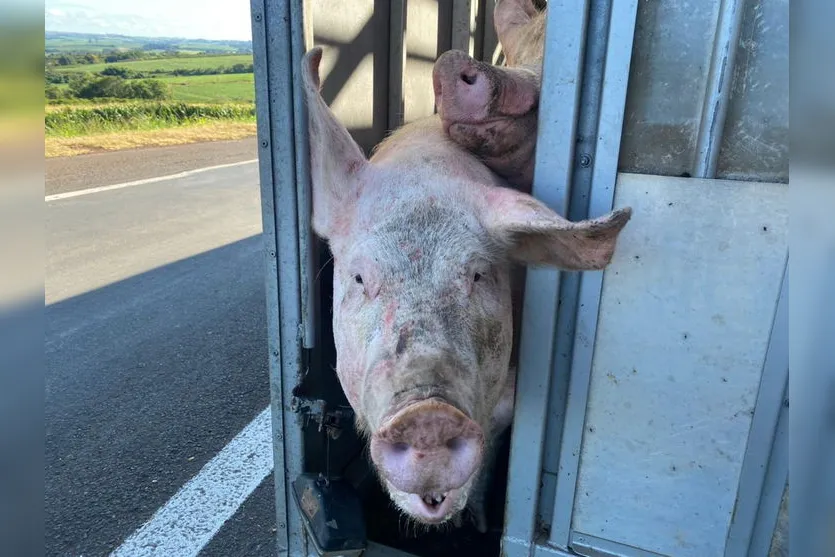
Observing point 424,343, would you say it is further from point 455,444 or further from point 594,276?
point 594,276

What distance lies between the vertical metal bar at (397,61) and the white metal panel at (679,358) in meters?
1.79

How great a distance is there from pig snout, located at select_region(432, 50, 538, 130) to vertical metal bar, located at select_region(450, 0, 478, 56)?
2.12 meters

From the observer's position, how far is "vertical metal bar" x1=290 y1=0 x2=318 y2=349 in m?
1.89

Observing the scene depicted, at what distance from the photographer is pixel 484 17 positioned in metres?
4.54

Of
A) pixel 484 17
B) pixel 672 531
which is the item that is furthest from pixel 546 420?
pixel 484 17

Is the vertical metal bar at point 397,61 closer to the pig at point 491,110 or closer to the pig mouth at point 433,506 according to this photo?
the pig at point 491,110

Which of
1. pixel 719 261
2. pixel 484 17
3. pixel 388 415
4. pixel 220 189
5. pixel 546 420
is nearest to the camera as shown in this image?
pixel 388 415

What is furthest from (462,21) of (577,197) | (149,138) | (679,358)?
(149,138)

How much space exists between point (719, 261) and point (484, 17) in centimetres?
352

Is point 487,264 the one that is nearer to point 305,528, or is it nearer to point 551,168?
point 551,168

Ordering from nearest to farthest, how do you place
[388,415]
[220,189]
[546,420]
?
[388,415] → [546,420] → [220,189]

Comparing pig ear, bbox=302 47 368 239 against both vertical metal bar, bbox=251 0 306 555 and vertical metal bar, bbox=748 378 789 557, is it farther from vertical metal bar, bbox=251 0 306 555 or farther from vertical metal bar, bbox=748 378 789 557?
vertical metal bar, bbox=748 378 789 557

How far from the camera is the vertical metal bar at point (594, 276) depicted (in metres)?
1.56

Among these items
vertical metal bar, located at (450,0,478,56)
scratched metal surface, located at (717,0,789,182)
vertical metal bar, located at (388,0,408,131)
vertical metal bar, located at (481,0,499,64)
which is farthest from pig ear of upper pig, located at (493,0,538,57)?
scratched metal surface, located at (717,0,789,182)
